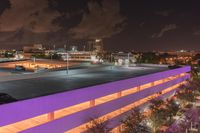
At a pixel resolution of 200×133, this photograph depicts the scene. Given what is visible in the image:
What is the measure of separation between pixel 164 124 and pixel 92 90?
42.4 feet

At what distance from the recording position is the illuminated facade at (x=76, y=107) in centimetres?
1696

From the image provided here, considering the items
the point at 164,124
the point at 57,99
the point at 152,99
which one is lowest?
the point at 164,124

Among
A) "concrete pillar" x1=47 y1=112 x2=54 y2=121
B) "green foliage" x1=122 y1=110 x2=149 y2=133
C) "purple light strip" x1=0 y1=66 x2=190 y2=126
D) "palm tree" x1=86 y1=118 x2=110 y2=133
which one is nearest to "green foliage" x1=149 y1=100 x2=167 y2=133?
"green foliage" x1=122 y1=110 x2=149 y2=133

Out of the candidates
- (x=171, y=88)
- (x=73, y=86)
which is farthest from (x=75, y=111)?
(x=171, y=88)

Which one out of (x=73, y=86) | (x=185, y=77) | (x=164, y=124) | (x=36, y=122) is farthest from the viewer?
(x=185, y=77)

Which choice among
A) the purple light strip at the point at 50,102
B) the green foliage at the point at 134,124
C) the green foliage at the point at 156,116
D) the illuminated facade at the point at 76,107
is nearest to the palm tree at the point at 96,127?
the illuminated facade at the point at 76,107

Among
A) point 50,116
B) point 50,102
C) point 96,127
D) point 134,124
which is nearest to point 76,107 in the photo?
point 96,127

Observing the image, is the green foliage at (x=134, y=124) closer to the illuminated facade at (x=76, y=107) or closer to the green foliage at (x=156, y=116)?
the illuminated facade at (x=76, y=107)

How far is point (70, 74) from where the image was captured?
3456 cm

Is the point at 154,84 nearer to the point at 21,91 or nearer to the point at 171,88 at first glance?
the point at 171,88

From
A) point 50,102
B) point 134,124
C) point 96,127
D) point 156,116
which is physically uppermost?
point 50,102

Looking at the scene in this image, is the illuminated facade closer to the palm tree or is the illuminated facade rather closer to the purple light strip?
the purple light strip

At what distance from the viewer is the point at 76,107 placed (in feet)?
74.4

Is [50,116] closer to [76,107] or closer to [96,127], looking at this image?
[76,107]
